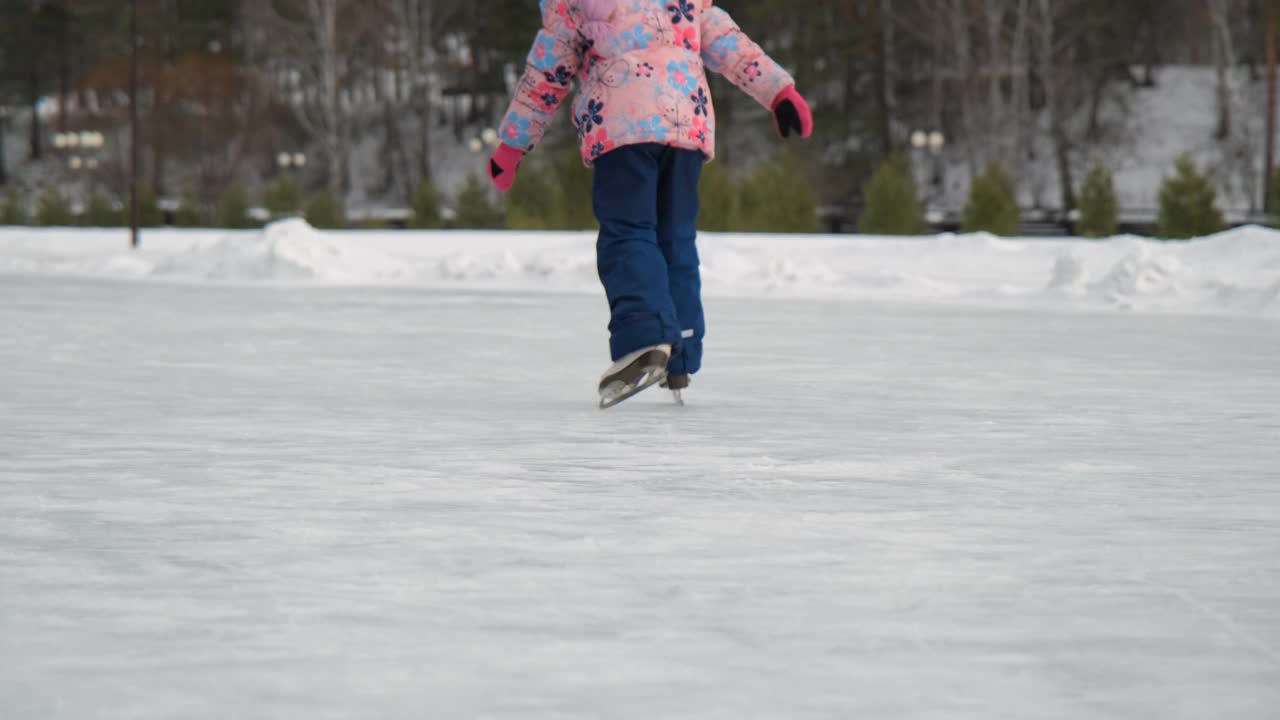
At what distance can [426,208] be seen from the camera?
1169 inches

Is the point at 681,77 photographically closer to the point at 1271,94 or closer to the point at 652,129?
the point at 652,129

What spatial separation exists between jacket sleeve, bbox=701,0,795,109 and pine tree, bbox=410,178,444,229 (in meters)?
23.0

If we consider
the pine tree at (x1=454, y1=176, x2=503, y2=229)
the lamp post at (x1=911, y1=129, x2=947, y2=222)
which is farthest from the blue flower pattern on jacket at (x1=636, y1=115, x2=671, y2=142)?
the lamp post at (x1=911, y1=129, x2=947, y2=222)

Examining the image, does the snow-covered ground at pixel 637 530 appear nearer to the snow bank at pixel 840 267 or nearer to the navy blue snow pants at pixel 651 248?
the navy blue snow pants at pixel 651 248

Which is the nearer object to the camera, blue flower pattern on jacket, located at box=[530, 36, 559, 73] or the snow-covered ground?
the snow-covered ground

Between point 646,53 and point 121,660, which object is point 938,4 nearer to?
point 646,53

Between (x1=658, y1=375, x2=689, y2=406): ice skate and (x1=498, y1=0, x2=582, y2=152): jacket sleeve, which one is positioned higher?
(x1=498, y1=0, x2=582, y2=152): jacket sleeve

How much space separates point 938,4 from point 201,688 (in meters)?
42.1

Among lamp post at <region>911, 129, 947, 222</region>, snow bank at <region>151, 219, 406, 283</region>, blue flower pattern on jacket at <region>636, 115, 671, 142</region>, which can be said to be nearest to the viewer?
blue flower pattern on jacket at <region>636, 115, 671, 142</region>

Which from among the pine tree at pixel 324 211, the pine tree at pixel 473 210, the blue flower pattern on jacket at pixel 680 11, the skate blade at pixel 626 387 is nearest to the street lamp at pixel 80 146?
the pine tree at pixel 324 211

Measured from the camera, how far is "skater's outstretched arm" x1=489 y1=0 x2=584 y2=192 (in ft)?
22.2

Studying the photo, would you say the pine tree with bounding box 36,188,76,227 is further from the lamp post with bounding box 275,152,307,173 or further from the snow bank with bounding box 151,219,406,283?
the lamp post with bounding box 275,152,307,173

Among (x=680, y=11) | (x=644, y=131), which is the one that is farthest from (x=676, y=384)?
(x=680, y=11)

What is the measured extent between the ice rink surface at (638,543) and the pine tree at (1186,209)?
1598 centimetres
